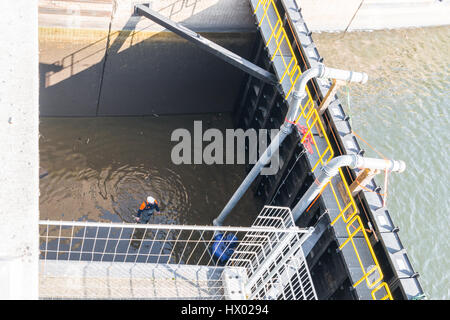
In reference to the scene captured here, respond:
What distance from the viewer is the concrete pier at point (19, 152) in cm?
555

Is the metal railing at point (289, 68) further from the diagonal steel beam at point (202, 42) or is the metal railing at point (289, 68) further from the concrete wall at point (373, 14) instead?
the concrete wall at point (373, 14)

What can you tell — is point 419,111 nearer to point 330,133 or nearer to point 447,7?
point 447,7

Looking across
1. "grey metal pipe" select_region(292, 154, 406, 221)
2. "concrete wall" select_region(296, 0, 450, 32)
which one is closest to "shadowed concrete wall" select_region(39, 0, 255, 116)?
"concrete wall" select_region(296, 0, 450, 32)

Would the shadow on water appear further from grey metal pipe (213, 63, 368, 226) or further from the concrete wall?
the concrete wall

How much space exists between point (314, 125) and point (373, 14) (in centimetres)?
1017

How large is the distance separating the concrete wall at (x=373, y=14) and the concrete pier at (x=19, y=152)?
12.2 m

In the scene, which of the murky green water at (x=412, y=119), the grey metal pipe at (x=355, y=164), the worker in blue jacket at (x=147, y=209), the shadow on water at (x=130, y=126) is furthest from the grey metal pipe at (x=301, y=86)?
the murky green water at (x=412, y=119)

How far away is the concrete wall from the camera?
18.3 meters

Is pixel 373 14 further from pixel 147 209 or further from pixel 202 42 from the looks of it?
pixel 147 209

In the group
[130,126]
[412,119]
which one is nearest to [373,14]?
[412,119]

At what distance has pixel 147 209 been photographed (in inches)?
482

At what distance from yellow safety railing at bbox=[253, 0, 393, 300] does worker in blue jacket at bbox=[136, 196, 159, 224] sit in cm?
408
